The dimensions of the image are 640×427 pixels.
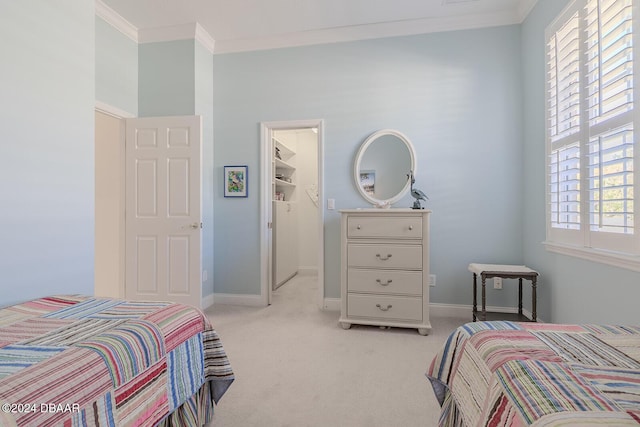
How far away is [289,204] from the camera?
16.1 ft

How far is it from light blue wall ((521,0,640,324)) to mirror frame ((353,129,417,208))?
1048 mm

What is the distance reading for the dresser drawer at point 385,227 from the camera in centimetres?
264

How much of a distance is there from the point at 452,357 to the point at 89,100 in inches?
102

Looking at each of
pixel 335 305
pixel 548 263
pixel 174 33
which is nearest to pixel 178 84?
pixel 174 33

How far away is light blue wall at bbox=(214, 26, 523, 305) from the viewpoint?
2.99m

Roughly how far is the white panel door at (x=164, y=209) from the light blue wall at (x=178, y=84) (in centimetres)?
26

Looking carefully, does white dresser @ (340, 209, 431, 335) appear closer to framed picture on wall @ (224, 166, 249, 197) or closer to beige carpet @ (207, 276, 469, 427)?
beige carpet @ (207, 276, 469, 427)

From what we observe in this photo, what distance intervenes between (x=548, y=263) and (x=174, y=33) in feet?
13.6

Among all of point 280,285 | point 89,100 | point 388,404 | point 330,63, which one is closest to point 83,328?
point 388,404

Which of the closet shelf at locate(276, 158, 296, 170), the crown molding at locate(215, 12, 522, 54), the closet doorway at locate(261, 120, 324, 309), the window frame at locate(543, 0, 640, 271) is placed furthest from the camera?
the closet shelf at locate(276, 158, 296, 170)

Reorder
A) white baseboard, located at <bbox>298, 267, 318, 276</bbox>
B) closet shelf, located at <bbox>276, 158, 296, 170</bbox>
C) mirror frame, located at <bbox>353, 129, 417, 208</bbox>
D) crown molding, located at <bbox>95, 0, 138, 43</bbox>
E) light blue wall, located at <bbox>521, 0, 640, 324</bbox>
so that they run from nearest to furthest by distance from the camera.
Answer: light blue wall, located at <bbox>521, 0, 640, 324</bbox>, crown molding, located at <bbox>95, 0, 138, 43</bbox>, mirror frame, located at <bbox>353, 129, 417, 208</bbox>, closet shelf, located at <bbox>276, 158, 296, 170</bbox>, white baseboard, located at <bbox>298, 267, 318, 276</bbox>

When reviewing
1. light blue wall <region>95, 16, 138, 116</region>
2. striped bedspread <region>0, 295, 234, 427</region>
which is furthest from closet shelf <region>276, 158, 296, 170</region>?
striped bedspread <region>0, 295, 234, 427</region>

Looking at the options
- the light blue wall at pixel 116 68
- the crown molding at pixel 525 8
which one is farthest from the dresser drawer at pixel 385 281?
the light blue wall at pixel 116 68

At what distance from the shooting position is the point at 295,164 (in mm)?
5504
